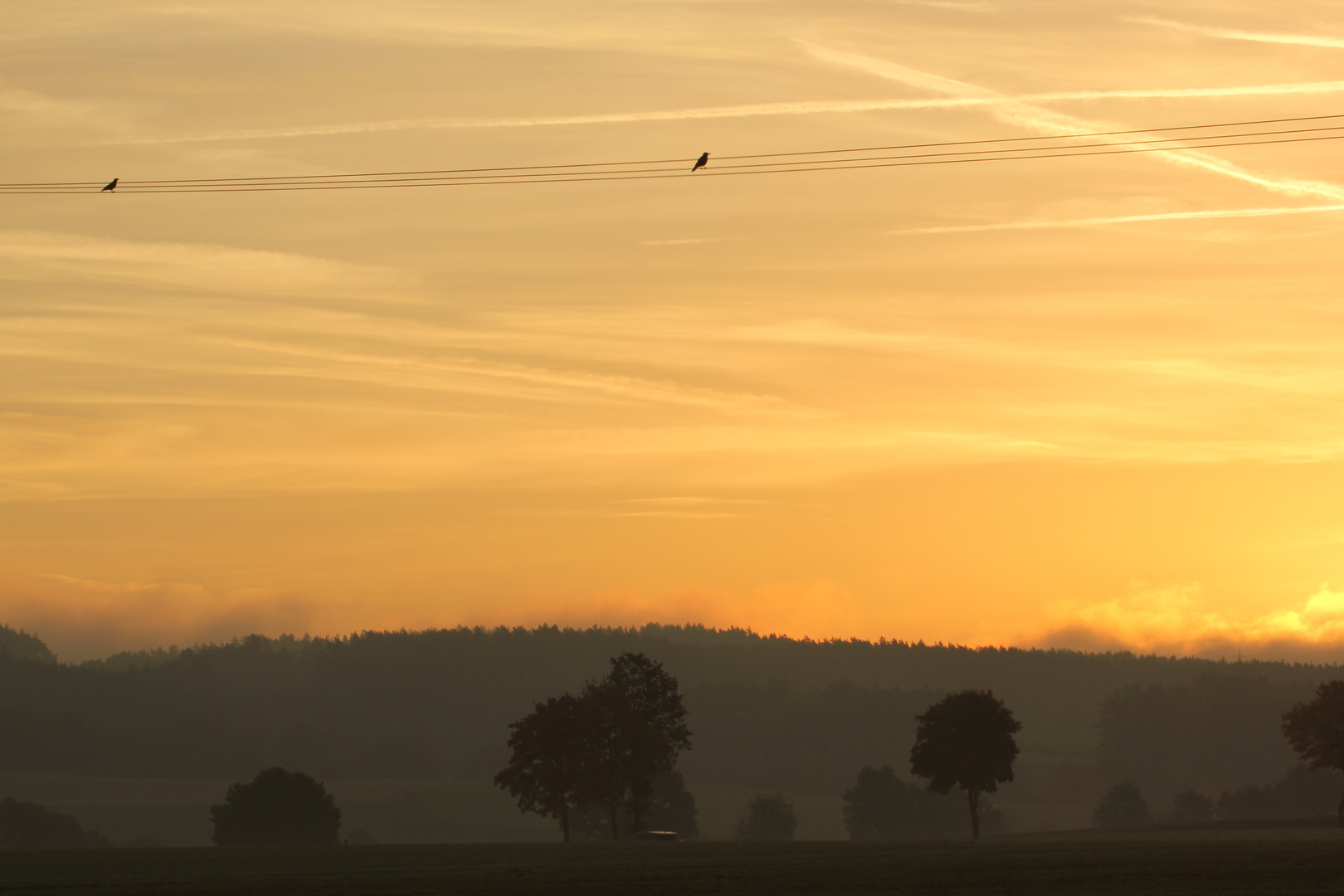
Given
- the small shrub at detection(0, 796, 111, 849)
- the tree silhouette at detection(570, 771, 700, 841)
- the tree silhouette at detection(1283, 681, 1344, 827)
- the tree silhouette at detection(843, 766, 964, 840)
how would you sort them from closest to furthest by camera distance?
the tree silhouette at detection(1283, 681, 1344, 827)
the tree silhouette at detection(570, 771, 700, 841)
the small shrub at detection(0, 796, 111, 849)
the tree silhouette at detection(843, 766, 964, 840)

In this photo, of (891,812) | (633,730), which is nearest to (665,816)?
(891,812)

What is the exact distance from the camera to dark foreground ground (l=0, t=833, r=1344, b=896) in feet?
138

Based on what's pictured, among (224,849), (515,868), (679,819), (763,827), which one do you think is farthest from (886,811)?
(515,868)

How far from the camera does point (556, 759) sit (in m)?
119

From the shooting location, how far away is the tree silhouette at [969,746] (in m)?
110

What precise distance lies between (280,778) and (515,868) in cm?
10298

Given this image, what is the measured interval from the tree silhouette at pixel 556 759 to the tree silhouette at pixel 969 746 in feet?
86.1

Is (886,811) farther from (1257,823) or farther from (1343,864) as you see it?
(1343,864)

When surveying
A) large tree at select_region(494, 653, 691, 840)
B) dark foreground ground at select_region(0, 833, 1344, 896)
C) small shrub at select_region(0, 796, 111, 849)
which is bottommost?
dark foreground ground at select_region(0, 833, 1344, 896)

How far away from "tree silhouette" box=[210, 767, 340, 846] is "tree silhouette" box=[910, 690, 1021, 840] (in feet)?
213

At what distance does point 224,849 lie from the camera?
8625 cm

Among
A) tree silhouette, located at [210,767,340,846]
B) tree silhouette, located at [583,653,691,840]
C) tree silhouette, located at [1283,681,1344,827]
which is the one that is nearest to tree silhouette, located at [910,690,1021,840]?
tree silhouette, located at [583,653,691,840]

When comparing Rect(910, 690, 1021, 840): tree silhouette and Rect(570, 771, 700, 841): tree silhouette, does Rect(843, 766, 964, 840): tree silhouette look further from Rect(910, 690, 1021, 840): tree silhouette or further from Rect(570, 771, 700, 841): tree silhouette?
Rect(910, 690, 1021, 840): tree silhouette

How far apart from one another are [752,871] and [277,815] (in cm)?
10781
